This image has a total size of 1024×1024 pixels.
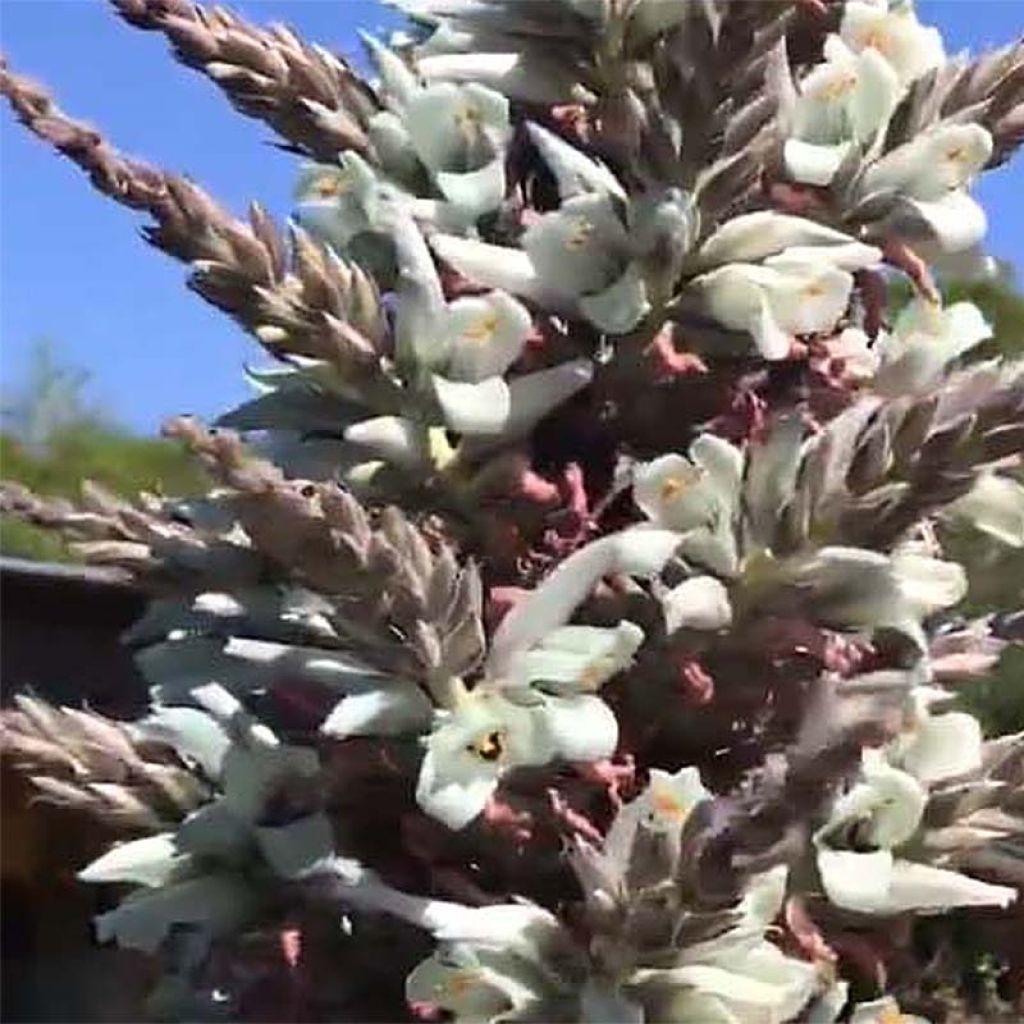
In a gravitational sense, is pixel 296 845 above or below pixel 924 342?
below

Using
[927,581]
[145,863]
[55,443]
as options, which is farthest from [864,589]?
[55,443]

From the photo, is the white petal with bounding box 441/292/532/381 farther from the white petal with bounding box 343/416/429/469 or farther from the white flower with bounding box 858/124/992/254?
the white flower with bounding box 858/124/992/254

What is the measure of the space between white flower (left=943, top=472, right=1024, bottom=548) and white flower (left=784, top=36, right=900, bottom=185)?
0.38 ft

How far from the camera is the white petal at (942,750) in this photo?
0.76m

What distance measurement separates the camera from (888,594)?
710 mm

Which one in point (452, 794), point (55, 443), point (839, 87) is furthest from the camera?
point (55, 443)

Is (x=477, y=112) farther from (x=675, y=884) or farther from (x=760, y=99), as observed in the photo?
(x=675, y=884)

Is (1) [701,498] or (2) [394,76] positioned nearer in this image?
(1) [701,498]

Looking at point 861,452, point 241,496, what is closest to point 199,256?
point 241,496

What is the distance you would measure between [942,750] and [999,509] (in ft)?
0.27

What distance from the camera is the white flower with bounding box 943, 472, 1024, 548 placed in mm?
774

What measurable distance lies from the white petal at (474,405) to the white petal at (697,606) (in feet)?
0.26

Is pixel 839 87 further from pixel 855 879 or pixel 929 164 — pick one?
pixel 855 879

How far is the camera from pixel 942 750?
76 cm
